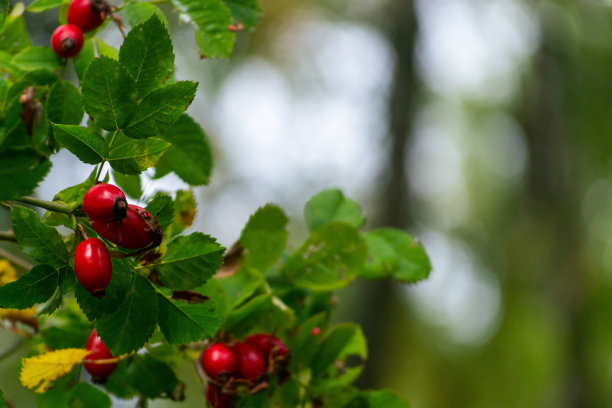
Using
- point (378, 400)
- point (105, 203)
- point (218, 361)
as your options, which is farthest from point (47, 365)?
point (378, 400)

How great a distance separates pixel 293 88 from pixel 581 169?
3.51 m

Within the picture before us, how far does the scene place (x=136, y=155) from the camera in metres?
0.41

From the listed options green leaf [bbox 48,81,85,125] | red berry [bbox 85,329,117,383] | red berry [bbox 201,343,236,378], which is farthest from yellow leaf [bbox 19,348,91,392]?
green leaf [bbox 48,81,85,125]

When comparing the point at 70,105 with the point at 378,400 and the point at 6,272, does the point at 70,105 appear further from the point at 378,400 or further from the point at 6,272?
the point at 378,400

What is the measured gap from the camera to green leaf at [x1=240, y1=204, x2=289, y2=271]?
2.23ft

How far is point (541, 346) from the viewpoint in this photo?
600cm

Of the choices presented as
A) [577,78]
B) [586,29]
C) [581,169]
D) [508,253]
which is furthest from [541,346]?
[586,29]

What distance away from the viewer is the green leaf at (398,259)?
0.75 metres

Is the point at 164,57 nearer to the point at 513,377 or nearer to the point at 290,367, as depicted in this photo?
the point at 290,367

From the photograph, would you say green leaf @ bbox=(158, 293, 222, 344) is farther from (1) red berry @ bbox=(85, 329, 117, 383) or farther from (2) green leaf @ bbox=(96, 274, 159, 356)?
(1) red berry @ bbox=(85, 329, 117, 383)

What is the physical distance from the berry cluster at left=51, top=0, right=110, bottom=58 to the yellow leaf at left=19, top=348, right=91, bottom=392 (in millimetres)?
323

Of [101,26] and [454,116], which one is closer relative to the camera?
[101,26]

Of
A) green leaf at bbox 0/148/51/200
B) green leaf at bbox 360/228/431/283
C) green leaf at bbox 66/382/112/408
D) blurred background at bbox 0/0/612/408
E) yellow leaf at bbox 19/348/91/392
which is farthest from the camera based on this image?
blurred background at bbox 0/0/612/408

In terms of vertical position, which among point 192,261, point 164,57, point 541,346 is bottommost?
point 541,346
